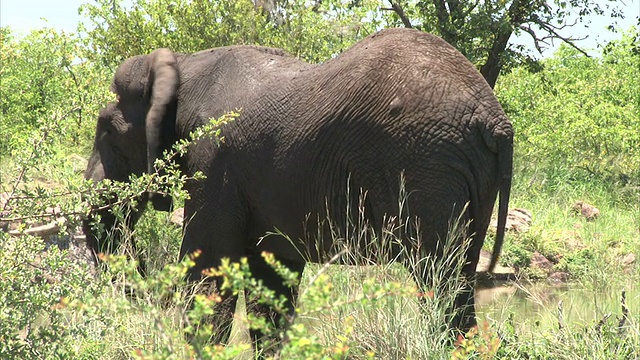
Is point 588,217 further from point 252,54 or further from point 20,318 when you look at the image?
point 20,318

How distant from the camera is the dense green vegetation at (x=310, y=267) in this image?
160 inches

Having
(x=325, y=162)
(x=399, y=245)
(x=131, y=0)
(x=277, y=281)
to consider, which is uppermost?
(x=131, y=0)

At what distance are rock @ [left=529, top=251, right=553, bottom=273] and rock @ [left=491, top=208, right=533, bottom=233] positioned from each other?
0.50m

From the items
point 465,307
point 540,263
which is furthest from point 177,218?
point 465,307

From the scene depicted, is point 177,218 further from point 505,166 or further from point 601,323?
point 601,323

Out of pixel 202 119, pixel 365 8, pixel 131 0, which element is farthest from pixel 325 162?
pixel 365 8

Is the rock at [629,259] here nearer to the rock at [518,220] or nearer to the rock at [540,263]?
the rock at [540,263]

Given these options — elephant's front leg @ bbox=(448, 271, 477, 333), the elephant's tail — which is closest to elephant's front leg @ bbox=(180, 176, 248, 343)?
elephant's front leg @ bbox=(448, 271, 477, 333)

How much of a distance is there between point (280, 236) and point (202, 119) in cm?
90

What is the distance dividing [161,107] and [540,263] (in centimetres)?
628

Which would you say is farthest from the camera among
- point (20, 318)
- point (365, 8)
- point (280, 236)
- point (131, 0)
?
point (365, 8)

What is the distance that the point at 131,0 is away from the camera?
15.0 metres

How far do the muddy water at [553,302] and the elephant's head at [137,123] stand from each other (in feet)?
7.79

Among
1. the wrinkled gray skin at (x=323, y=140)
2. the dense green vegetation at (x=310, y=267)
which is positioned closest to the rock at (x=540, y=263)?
the dense green vegetation at (x=310, y=267)
